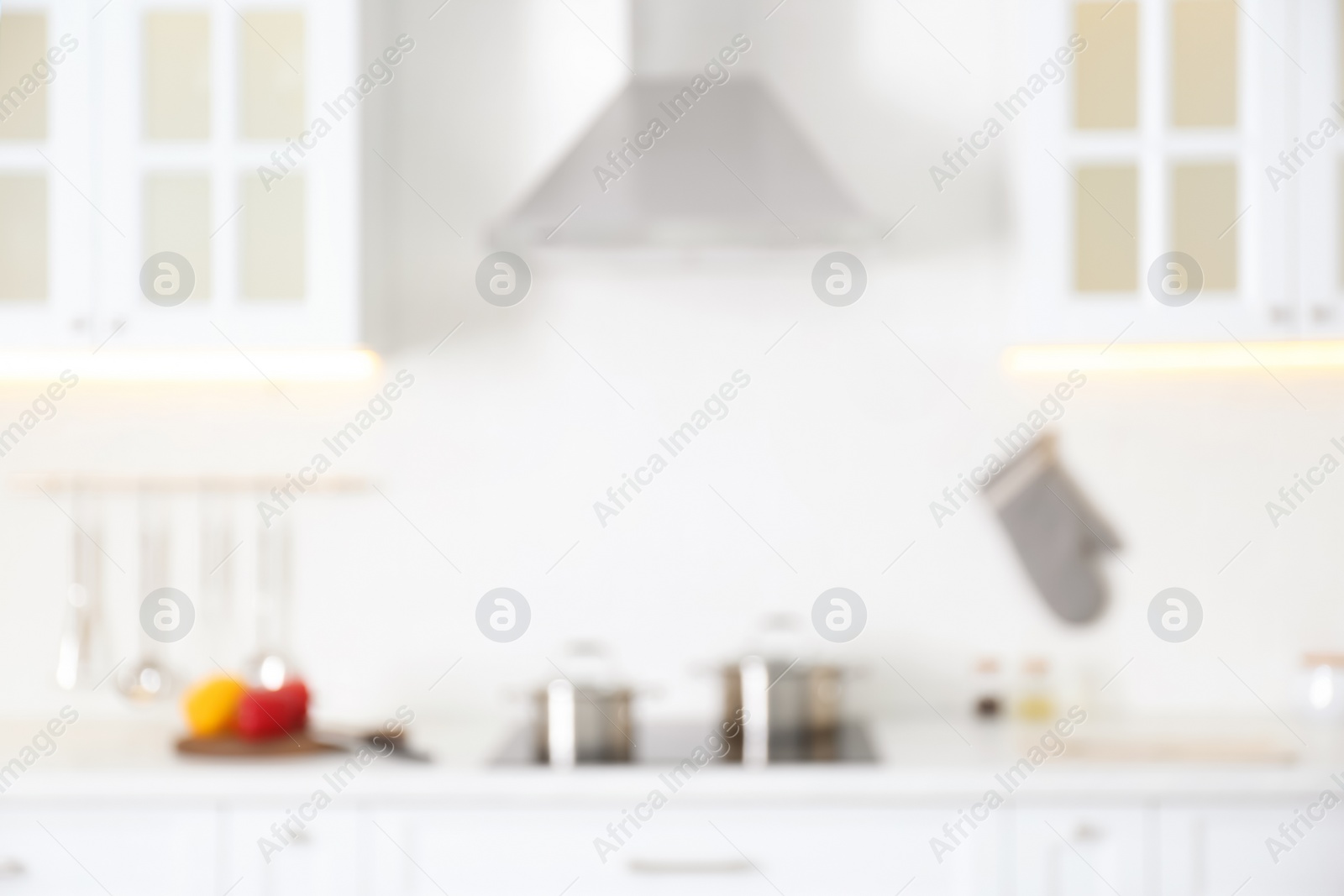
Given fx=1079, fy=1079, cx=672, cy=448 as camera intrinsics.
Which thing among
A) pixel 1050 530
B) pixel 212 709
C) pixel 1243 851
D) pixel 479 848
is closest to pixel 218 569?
pixel 212 709

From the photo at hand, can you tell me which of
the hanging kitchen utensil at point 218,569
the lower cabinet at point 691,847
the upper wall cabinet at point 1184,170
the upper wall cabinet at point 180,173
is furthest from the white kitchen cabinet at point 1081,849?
the hanging kitchen utensil at point 218,569

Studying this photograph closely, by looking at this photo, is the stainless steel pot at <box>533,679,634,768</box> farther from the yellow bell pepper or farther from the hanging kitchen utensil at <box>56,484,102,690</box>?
the hanging kitchen utensil at <box>56,484,102,690</box>

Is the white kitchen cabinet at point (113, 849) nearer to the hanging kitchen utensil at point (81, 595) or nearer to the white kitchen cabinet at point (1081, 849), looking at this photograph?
the hanging kitchen utensil at point (81, 595)

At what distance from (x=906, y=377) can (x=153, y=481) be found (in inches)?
59.2

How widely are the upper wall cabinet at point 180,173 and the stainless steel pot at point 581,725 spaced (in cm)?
71

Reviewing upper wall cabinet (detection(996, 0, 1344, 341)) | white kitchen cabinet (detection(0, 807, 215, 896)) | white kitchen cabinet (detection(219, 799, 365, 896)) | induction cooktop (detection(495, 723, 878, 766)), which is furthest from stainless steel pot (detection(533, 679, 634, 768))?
upper wall cabinet (detection(996, 0, 1344, 341))

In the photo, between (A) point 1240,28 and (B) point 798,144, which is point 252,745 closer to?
(B) point 798,144

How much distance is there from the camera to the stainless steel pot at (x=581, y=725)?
1737mm

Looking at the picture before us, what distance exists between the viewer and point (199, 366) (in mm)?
2088

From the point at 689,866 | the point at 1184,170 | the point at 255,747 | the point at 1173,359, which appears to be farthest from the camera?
the point at 1173,359

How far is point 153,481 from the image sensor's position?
7.02 feet

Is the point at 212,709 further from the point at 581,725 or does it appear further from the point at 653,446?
the point at 653,446

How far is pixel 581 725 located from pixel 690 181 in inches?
36.1

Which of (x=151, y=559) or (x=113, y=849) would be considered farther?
(x=151, y=559)
